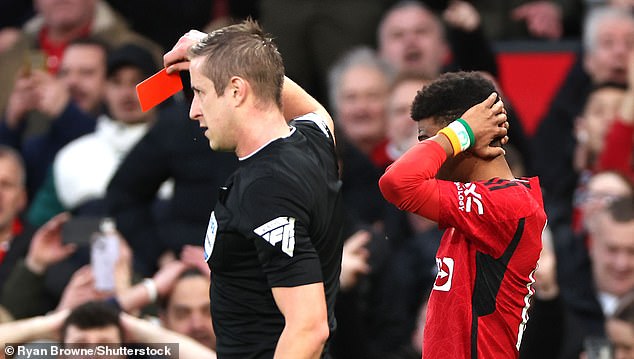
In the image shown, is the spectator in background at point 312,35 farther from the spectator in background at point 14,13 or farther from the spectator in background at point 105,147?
the spectator in background at point 14,13

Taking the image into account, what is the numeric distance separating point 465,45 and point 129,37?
2.36 metres

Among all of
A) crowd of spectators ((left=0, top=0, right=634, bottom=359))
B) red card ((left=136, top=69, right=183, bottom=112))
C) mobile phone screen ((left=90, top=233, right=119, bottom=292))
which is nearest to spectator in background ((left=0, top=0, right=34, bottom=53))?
crowd of spectators ((left=0, top=0, right=634, bottom=359))

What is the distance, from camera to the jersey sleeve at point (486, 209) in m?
4.19

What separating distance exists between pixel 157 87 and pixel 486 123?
1.06 metres

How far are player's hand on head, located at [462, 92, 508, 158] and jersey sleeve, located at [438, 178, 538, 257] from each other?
10 cm

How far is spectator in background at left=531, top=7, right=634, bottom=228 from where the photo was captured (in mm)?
8570

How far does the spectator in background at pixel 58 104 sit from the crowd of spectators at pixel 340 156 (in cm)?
1

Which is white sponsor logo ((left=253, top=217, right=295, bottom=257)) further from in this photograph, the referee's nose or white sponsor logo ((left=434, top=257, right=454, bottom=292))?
white sponsor logo ((left=434, top=257, right=454, bottom=292))

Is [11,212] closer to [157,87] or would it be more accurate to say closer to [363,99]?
[363,99]

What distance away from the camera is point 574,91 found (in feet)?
29.3

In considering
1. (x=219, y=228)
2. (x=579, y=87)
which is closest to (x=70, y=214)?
(x=579, y=87)

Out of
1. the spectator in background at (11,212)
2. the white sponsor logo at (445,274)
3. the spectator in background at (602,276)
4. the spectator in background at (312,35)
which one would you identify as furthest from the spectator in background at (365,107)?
the white sponsor logo at (445,274)

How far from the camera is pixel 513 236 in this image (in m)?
4.25

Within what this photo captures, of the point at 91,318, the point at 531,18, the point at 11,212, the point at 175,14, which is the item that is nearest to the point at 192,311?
the point at 91,318
